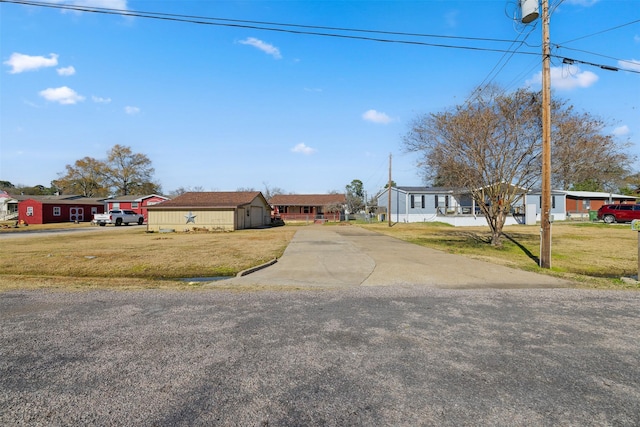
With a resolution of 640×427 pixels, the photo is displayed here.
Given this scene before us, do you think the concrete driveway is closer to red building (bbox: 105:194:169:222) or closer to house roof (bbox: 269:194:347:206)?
house roof (bbox: 269:194:347:206)

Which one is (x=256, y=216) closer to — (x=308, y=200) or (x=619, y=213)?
(x=308, y=200)

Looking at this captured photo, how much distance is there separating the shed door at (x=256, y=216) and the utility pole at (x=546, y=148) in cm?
2861

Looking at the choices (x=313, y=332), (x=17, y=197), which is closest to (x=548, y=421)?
(x=313, y=332)

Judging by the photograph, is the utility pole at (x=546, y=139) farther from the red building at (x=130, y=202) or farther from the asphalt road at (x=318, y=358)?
the red building at (x=130, y=202)

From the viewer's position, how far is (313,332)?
4469 mm

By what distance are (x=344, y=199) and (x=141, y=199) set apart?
29.4 meters

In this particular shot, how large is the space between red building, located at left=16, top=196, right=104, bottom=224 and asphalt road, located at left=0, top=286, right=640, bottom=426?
45301 mm

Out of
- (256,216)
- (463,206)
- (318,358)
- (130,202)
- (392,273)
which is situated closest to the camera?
(318,358)

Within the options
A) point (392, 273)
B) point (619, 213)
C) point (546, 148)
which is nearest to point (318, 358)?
point (392, 273)

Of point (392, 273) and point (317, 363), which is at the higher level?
point (317, 363)

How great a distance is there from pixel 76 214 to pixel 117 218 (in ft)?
39.3

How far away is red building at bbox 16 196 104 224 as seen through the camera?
134 ft

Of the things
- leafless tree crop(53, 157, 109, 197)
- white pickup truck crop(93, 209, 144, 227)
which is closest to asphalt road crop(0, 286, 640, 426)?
white pickup truck crop(93, 209, 144, 227)

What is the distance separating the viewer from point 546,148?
10.2 m
